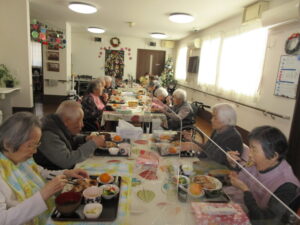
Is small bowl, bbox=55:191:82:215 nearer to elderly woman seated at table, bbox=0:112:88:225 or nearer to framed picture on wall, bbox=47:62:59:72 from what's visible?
elderly woman seated at table, bbox=0:112:88:225

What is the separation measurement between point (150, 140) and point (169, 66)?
7.32m

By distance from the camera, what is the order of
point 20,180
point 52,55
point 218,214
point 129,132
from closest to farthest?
1. point 218,214
2. point 20,180
3. point 129,132
4. point 52,55

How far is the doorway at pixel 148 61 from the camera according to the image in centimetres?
929

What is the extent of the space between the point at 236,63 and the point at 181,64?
404 cm

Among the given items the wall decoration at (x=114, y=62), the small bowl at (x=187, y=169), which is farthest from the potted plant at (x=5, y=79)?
the wall decoration at (x=114, y=62)

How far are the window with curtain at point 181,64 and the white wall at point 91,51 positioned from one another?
51.1 inches

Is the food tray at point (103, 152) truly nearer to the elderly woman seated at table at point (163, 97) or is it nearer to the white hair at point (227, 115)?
the white hair at point (227, 115)

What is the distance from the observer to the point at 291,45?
3131 mm

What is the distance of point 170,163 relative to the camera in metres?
1.54

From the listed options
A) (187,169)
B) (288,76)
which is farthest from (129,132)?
(288,76)

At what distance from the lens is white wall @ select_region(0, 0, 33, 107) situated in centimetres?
436

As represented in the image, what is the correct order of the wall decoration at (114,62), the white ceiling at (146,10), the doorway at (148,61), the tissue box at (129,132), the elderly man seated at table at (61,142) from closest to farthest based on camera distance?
the elderly man seated at table at (61,142)
the tissue box at (129,132)
the white ceiling at (146,10)
the wall decoration at (114,62)
the doorway at (148,61)

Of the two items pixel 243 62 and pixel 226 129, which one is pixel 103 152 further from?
pixel 243 62

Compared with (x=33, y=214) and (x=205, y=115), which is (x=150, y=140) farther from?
(x=205, y=115)
